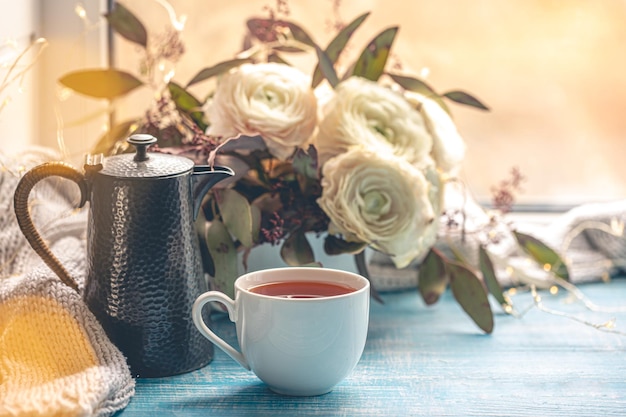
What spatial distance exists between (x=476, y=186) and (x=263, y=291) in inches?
25.2

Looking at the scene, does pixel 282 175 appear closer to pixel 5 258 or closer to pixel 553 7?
pixel 5 258

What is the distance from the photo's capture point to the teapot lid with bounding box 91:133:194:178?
684 mm

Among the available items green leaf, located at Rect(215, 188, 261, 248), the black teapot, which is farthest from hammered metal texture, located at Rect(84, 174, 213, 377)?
green leaf, located at Rect(215, 188, 261, 248)

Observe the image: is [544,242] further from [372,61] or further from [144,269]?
[144,269]

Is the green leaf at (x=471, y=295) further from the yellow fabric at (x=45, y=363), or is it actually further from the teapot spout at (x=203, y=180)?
the yellow fabric at (x=45, y=363)

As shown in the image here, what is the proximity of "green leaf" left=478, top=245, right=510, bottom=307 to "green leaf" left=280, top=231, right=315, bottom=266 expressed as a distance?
0.71 ft

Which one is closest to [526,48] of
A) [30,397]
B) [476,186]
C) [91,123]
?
[476,186]

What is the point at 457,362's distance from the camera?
0.79 metres

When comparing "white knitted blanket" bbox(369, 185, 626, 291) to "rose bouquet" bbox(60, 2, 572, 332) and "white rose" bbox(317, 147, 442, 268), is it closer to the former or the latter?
"rose bouquet" bbox(60, 2, 572, 332)

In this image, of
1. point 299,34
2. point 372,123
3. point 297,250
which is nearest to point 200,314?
point 297,250

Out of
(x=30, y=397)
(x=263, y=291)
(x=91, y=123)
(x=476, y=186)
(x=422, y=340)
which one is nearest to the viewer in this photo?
(x=30, y=397)

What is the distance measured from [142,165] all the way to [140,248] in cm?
7

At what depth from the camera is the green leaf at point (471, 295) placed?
2.88 feet

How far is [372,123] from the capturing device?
86 centimetres
